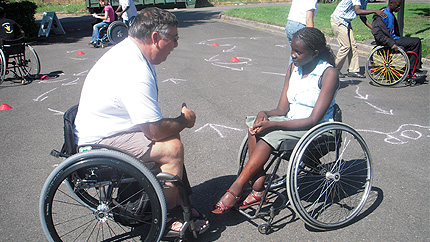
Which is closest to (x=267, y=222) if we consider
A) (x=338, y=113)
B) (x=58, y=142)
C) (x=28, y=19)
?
(x=338, y=113)

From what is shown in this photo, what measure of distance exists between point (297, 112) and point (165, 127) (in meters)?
1.18

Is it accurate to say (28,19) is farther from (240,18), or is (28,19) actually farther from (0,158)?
(0,158)

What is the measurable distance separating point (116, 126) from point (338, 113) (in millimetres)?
1724

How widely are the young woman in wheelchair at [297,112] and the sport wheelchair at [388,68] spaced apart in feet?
12.7

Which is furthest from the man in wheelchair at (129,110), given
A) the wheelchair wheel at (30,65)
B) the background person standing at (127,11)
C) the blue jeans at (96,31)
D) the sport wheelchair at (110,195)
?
the blue jeans at (96,31)

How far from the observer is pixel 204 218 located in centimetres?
284

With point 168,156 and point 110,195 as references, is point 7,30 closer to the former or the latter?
point 110,195

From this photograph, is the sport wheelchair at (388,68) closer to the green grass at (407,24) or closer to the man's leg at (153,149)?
the green grass at (407,24)

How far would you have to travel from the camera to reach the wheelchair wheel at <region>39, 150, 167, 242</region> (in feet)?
7.29

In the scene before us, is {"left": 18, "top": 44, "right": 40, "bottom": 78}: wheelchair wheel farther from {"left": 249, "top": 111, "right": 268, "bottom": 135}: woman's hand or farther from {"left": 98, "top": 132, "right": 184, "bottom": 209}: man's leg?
{"left": 249, "top": 111, "right": 268, "bottom": 135}: woman's hand

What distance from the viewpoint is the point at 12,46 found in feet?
23.3

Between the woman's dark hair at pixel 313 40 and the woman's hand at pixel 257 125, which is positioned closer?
the woman's hand at pixel 257 125

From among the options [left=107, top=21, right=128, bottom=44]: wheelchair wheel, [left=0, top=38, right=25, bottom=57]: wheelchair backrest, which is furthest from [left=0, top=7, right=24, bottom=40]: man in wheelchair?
[left=107, top=21, right=128, bottom=44]: wheelchair wheel

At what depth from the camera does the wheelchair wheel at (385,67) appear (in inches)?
248
